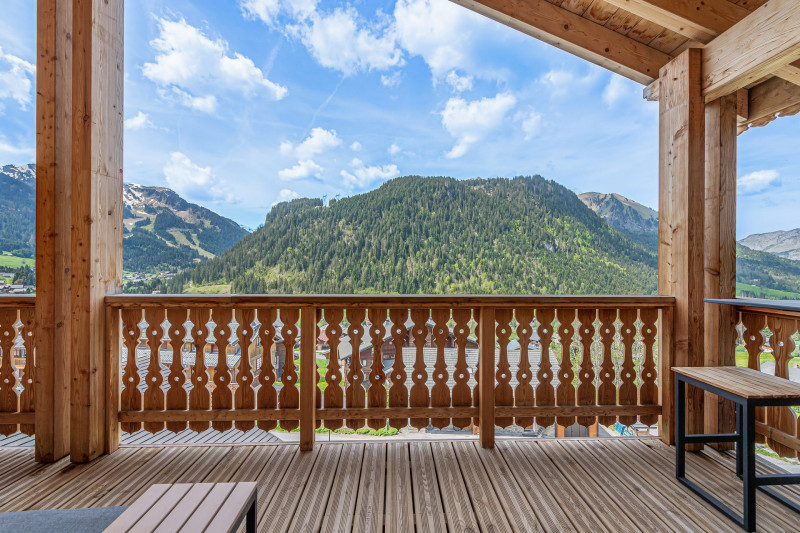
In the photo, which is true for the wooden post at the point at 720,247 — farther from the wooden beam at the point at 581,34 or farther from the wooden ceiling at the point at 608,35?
the wooden beam at the point at 581,34

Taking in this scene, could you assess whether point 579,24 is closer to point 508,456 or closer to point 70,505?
point 508,456

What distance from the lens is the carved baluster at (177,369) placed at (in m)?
2.25

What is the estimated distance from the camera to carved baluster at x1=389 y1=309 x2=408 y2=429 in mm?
2324

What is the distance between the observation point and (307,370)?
7.39 feet

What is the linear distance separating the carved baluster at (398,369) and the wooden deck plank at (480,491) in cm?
44

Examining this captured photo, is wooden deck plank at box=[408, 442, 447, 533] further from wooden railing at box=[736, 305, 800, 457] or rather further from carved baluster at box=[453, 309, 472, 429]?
wooden railing at box=[736, 305, 800, 457]

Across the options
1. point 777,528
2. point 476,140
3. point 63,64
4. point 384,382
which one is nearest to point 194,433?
point 384,382

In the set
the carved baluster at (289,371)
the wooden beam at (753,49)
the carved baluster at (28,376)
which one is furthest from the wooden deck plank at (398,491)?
the wooden beam at (753,49)

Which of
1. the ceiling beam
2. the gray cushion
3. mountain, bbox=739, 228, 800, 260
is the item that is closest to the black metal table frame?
mountain, bbox=739, 228, 800, 260

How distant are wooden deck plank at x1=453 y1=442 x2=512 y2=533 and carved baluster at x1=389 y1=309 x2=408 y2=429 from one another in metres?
0.44

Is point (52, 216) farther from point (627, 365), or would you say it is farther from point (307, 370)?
point (627, 365)

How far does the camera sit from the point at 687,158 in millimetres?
2248

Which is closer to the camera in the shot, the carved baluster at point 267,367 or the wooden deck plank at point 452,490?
the wooden deck plank at point 452,490

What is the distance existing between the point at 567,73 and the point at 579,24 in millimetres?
1479
